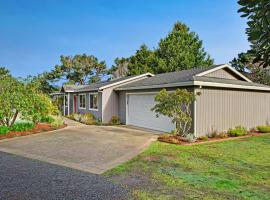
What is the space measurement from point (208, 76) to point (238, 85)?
1927 millimetres

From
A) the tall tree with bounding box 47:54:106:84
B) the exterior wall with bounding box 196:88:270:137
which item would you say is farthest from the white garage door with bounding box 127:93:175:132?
the tall tree with bounding box 47:54:106:84

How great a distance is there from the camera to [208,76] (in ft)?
48.3

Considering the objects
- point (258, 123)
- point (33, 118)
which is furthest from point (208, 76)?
point (33, 118)

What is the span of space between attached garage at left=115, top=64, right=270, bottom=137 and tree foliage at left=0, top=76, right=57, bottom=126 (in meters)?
5.84

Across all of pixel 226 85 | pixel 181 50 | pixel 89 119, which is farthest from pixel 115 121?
pixel 181 50

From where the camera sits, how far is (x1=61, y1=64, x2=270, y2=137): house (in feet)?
39.9

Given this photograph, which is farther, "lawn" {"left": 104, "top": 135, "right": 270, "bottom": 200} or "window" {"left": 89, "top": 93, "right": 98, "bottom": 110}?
"window" {"left": 89, "top": 93, "right": 98, "bottom": 110}

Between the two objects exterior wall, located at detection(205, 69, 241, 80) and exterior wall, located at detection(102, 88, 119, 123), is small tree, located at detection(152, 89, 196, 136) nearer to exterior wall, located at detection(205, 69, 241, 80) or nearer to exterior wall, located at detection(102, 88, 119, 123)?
exterior wall, located at detection(205, 69, 241, 80)

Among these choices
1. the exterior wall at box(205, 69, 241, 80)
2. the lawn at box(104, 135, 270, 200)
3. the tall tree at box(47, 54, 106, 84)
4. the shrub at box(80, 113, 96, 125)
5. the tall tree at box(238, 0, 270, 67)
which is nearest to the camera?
the tall tree at box(238, 0, 270, 67)

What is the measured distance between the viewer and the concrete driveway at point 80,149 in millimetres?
7457

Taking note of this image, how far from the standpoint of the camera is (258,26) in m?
1.87

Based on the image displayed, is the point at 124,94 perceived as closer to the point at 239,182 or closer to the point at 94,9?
the point at 94,9

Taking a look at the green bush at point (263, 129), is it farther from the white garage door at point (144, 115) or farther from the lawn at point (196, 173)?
the white garage door at point (144, 115)

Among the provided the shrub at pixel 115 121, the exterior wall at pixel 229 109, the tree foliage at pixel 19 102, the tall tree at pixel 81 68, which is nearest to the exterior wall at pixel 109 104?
the shrub at pixel 115 121
